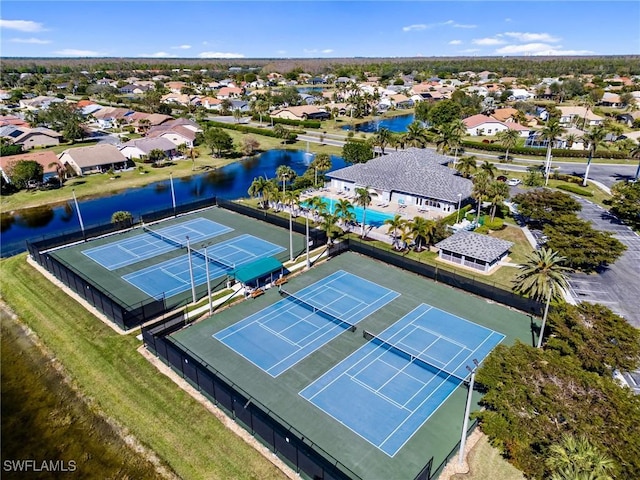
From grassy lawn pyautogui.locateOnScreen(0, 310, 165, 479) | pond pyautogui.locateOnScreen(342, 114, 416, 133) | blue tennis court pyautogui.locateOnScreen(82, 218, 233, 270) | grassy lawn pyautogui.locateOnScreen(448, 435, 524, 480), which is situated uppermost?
pond pyautogui.locateOnScreen(342, 114, 416, 133)

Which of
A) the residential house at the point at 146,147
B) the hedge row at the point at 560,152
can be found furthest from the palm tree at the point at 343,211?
the hedge row at the point at 560,152

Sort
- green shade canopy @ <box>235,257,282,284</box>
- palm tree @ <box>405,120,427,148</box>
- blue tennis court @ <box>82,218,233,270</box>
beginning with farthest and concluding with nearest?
palm tree @ <box>405,120,427,148</box>, blue tennis court @ <box>82,218,233,270</box>, green shade canopy @ <box>235,257,282,284</box>

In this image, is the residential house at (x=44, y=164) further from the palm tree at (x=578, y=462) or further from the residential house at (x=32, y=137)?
the palm tree at (x=578, y=462)

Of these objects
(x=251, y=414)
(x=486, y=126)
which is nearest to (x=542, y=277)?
(x=251, y=414)

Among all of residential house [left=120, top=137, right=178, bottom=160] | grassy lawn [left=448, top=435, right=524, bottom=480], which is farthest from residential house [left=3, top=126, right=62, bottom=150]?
grassy lawn [left=448, top=435, right=524, bottom=480]

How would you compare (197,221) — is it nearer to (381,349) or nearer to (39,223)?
(39,223)

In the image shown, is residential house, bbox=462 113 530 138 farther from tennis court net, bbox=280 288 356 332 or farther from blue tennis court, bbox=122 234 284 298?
tennis court net, bbox=280 288 356 332

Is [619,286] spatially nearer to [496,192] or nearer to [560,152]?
[496,192]
